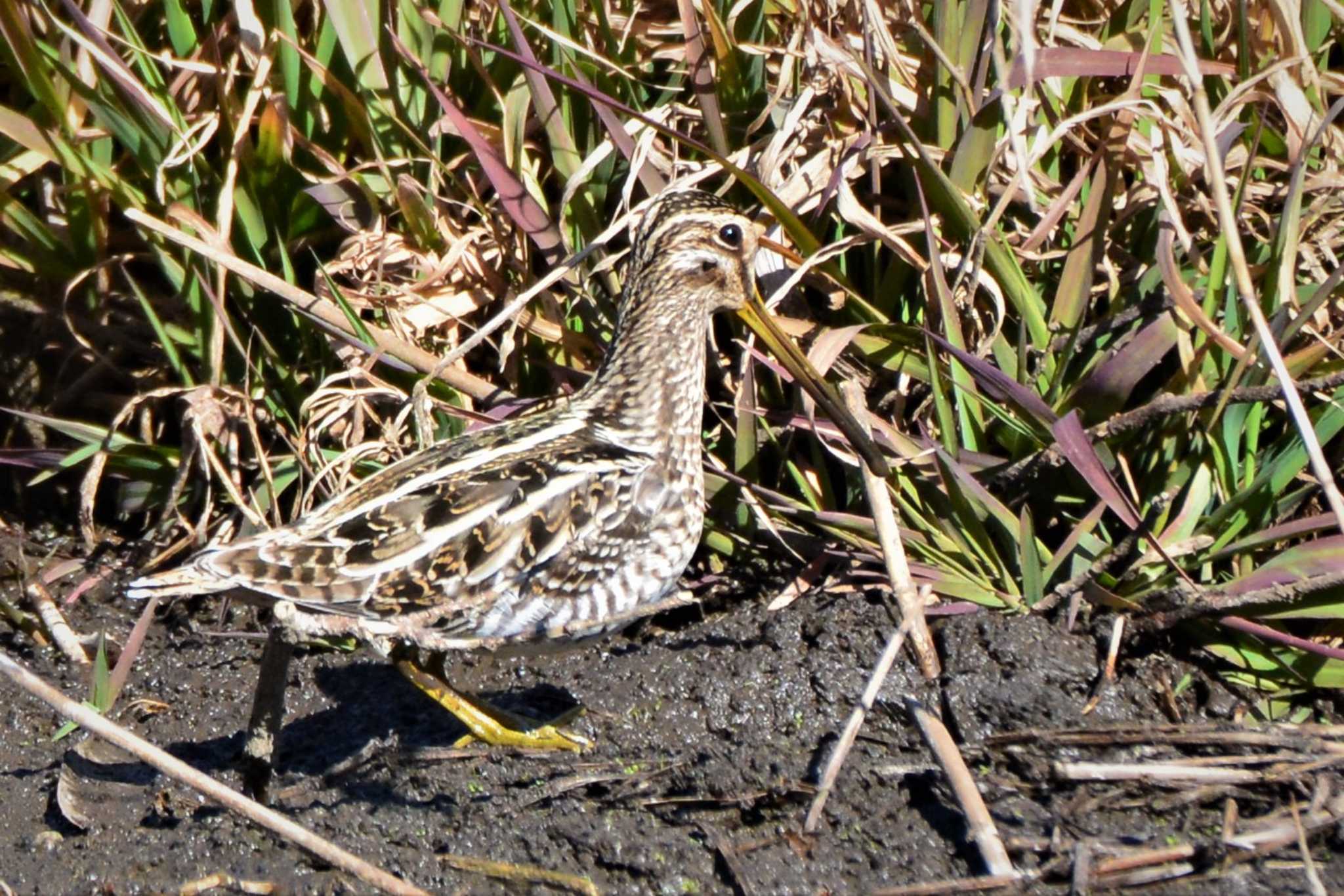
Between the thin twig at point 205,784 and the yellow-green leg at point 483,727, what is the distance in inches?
26.8

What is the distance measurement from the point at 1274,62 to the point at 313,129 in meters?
2.41

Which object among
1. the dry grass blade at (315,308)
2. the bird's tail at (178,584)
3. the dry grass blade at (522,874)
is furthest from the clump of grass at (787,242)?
the dry grass blade at (522,874)

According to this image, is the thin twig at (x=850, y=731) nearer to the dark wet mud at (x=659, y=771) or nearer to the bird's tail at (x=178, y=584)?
the dark wet mud at (x=659, y=771)

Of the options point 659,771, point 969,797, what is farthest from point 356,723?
point 969,797

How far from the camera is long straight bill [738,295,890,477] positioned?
11.8 ft

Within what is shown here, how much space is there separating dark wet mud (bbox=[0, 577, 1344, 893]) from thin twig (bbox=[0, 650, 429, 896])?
1.13 ft

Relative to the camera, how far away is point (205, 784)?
113 inches

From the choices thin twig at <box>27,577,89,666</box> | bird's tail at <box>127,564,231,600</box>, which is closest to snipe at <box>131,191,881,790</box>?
Result: bird's tail at <box>127,564,231,600</box>

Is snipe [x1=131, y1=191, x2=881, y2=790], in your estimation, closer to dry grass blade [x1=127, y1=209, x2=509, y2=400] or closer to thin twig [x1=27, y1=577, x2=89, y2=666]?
dry grass blade [x1=127, y1=209, x2=509, y2=400]

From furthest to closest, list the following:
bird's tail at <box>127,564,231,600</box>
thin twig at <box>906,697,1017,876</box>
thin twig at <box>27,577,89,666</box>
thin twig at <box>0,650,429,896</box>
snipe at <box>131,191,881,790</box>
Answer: thin twig at <box>27,577,89,666</box>
snipe at <box>131,191,881,790</box>
bird's tail at <box>127,564,231,600</box>
thin twig at <box>906,697,1017,876</box>
thin twig at <box>0,650,429,896</box>

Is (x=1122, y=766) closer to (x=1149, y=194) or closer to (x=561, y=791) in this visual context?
(x=561, y=791)

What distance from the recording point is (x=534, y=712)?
393cm

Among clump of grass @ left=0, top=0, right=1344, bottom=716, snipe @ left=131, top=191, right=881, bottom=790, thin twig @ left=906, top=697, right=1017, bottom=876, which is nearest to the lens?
thin twig @ left=906, top=697, right=1017, bottom=876

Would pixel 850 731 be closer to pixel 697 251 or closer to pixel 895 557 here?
pixel 895 557
